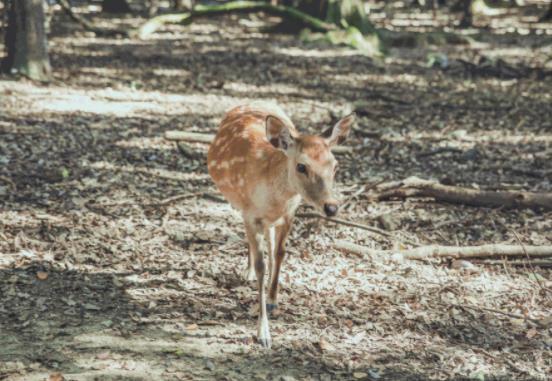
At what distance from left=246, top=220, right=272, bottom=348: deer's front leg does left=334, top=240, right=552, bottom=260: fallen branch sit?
5.56 feet

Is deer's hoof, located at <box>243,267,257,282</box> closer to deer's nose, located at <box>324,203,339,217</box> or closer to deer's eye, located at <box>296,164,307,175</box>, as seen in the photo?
deer's eye, located at <box>296,164,307,175</box>

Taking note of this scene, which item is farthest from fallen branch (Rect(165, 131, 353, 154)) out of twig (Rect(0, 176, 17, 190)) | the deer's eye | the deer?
the deer's eye

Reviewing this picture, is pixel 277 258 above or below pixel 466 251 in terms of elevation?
above

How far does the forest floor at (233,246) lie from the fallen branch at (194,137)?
114mm

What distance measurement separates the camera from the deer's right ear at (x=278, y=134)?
496cm

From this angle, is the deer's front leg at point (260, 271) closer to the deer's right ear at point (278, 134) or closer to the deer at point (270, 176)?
the deer at point (270, 176)

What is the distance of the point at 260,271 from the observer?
540 cm

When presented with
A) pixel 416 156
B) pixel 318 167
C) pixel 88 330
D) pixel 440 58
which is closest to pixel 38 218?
pixel 88 330

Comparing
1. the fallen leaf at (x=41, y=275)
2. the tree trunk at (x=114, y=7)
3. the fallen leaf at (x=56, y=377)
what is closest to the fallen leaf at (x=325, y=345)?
the fallen leaf at (x=56, y=377)

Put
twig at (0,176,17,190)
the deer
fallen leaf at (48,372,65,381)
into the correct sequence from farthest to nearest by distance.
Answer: twig at (0,176,17,190)
the deer
fallen leaf at (48,372,65,381)

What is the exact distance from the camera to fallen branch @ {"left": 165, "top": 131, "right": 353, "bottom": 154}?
10.1 m

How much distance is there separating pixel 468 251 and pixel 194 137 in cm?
477

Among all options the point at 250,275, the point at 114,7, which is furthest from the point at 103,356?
the point at 114,7

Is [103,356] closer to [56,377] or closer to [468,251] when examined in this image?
[56,377]
